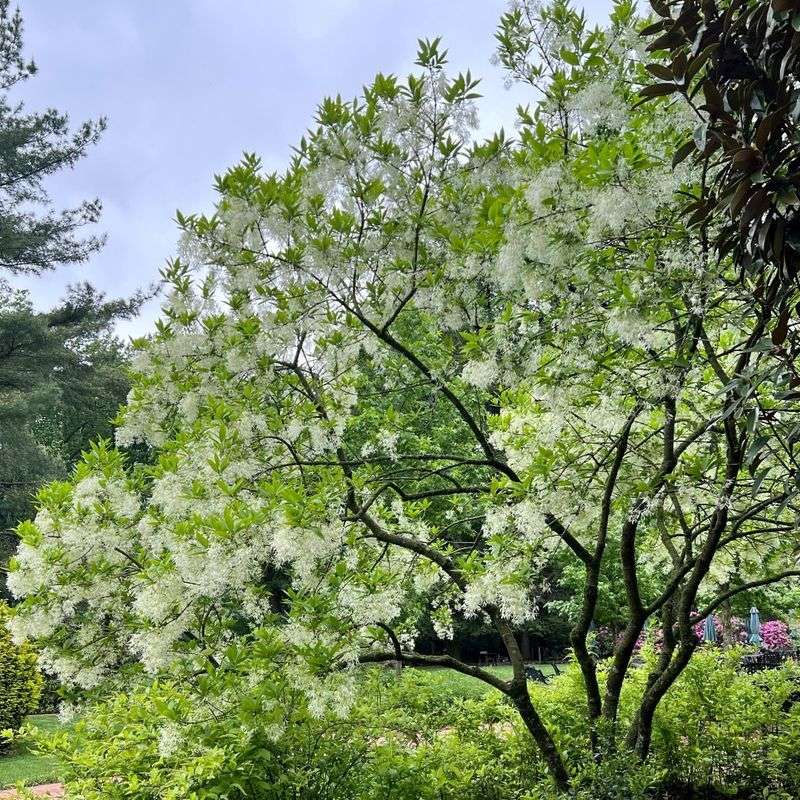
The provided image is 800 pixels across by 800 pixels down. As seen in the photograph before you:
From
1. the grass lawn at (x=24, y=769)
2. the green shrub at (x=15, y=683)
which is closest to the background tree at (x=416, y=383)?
the grass lawn at (x=24, y=769)

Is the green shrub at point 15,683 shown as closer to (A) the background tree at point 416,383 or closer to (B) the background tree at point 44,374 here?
(B) the background tree at point 44,374

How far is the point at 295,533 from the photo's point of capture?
9.18 feet

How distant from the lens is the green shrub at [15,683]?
10.2 m

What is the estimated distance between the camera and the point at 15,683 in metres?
10.4

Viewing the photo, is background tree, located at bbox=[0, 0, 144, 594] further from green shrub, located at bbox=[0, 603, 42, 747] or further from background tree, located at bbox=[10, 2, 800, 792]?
background tree, located at bbox=[10, 2, 800, 792]

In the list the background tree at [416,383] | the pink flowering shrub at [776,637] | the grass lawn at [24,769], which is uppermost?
the pink flowering shrub at [776,637]

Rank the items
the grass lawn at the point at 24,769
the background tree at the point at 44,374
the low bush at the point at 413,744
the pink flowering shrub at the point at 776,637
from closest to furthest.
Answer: the low bush at the point at 413,744 → the grass lawn at the point at 24,769 → the pink flowering shrub at the point at 776,637 → the background tree at the point at 44,374

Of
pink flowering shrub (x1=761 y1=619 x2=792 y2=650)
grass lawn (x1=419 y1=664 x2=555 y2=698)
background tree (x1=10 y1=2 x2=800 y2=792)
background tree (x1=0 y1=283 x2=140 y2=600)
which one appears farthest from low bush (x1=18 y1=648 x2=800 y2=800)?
background tree (x1=0 y1=283 x2=140 y2=600)

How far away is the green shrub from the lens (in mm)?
10156

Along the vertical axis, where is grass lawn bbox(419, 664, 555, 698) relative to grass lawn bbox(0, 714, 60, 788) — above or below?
above

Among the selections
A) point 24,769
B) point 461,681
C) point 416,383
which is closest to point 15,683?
point 24,769

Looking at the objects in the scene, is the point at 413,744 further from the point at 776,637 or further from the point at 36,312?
the point at 36,312

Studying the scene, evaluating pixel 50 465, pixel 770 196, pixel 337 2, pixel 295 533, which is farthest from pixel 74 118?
pixel 770 196

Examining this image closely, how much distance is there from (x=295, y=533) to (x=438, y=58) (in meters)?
2.47
